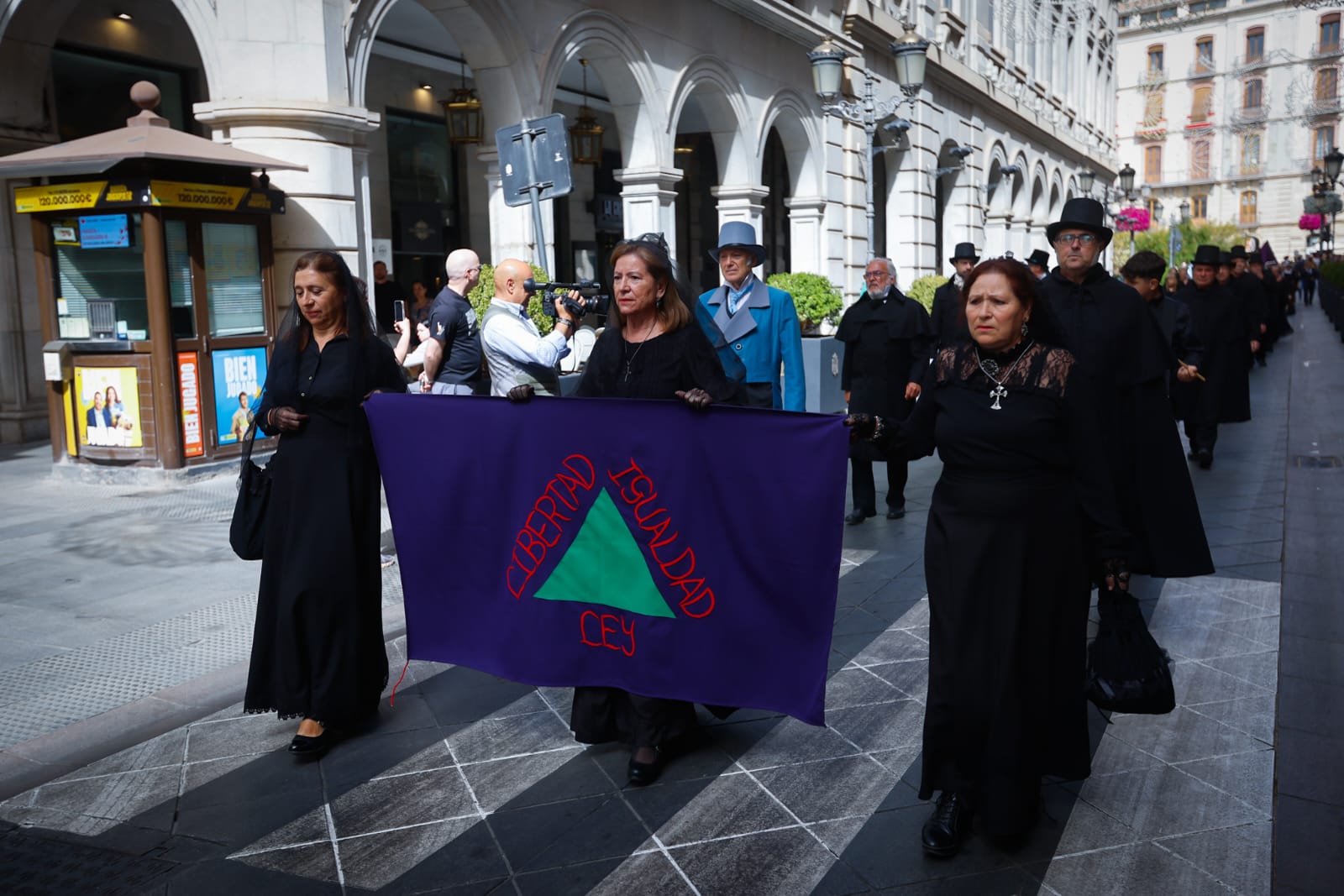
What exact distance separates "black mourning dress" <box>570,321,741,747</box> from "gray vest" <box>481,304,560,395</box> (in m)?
1.39

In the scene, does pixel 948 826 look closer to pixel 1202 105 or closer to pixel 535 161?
pixel 535 161

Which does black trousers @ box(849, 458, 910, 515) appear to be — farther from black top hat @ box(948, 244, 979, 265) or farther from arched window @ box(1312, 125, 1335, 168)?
arched window @ box(1312, 125, 1335, 168)


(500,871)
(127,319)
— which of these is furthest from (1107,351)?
(127,319)

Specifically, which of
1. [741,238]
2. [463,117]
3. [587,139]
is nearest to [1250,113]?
[587,139]

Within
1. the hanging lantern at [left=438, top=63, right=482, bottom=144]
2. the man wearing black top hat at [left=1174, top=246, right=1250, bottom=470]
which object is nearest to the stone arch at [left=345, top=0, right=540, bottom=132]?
the hanging lantern at [left=438, top=63, right=482, bottom=144]

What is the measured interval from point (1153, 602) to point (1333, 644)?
97 centimetres

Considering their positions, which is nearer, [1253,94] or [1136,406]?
[1136,406]

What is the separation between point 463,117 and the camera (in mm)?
14836

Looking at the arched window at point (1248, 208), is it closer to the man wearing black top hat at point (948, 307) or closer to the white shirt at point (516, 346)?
the man wearing black top hat at point (948, 307)

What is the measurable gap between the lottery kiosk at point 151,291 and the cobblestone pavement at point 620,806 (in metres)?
4.97

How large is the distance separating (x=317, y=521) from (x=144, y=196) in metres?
6.32

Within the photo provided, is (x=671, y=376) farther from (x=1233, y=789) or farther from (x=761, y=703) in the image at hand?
(x=1233, y=789)

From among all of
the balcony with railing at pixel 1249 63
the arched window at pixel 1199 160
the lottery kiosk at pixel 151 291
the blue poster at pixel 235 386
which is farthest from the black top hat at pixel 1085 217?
the arched window at pixel 1199 160

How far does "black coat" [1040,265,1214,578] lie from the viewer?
5219 millimetres
